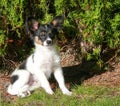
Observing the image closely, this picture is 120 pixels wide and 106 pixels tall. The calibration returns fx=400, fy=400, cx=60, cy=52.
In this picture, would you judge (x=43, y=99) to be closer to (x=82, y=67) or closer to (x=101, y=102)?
(x=101, y=102)

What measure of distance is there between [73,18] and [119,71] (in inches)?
59.3

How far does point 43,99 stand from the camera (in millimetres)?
7062

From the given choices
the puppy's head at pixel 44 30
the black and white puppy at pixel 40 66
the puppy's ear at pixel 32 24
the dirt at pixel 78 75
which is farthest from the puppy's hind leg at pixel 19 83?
the puppy's ear at pixel 32 24

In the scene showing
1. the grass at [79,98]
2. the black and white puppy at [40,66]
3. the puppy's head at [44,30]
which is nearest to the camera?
A: the grass at [79,98]

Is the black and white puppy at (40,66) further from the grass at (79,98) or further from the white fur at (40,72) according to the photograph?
the grass at (79,98)

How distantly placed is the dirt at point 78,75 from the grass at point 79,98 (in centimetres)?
37

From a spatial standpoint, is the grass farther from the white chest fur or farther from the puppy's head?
the puppy's head

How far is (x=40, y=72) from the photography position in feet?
24.6

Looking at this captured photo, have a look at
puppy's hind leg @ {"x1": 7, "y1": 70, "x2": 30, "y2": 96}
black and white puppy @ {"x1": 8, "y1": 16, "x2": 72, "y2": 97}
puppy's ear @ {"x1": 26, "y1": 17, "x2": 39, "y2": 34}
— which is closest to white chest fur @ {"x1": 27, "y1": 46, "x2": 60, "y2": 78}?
black and white puppy @ {"x1": 8, "y1": 16, "x2": 72, "y2": 97}

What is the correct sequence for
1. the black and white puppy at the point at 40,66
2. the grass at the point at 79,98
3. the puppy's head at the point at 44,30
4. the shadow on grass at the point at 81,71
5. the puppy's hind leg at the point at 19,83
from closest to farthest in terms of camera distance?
1. the grass at the point at 79,98
2. the puppy's head at the point at 44,30
3. the black and white puppy at the point at 40,66
4. the puppy's hind leg at the point at 19,83
5. the shadow on grass at the point at 81,71

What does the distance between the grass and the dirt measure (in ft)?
1.21

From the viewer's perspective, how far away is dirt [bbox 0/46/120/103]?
792 centimetres

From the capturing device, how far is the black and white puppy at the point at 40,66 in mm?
7340

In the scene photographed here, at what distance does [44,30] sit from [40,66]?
2.32 feet
